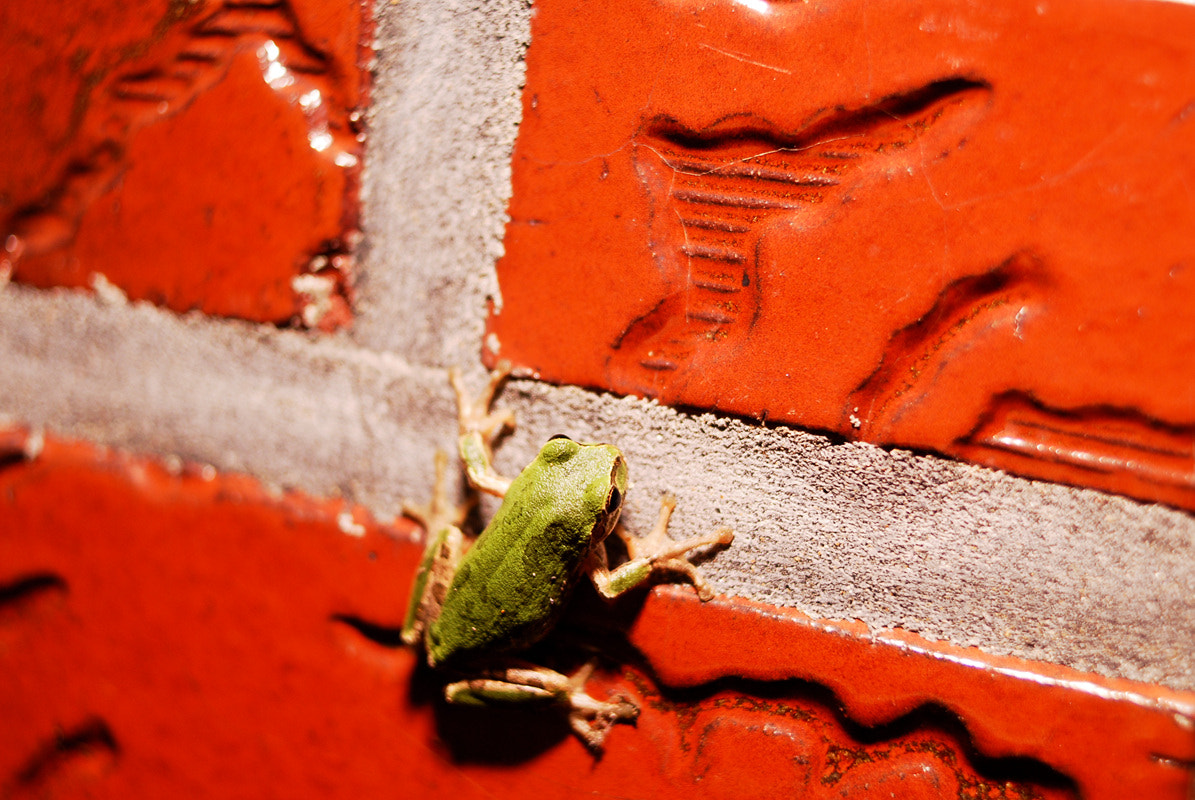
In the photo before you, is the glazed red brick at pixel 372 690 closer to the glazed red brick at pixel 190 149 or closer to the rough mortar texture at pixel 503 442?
the rough mortar texture at pixel 503 442

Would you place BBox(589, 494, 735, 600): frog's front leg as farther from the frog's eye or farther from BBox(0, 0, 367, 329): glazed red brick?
BBox(0, 0, 367, 329): glazed red brick

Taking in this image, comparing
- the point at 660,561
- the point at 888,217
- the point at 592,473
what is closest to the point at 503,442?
the point at 592,473

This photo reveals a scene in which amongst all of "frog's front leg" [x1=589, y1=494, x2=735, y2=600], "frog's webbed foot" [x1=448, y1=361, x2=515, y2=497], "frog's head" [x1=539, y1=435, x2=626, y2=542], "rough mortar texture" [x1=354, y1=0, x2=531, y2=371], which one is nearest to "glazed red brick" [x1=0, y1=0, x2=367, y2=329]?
"rough mortar texture" [x1=354, y1=0, x2=531, y2=371]

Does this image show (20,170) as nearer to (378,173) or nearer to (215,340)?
(215,340)

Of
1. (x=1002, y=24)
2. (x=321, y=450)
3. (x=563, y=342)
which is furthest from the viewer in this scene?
(x=321, y=450)

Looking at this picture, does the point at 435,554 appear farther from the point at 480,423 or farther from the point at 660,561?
the point at 660,561

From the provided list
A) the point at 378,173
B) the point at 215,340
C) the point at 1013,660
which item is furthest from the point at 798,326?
the point at 215,340

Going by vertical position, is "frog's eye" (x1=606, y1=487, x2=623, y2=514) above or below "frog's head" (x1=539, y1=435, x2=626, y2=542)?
below
